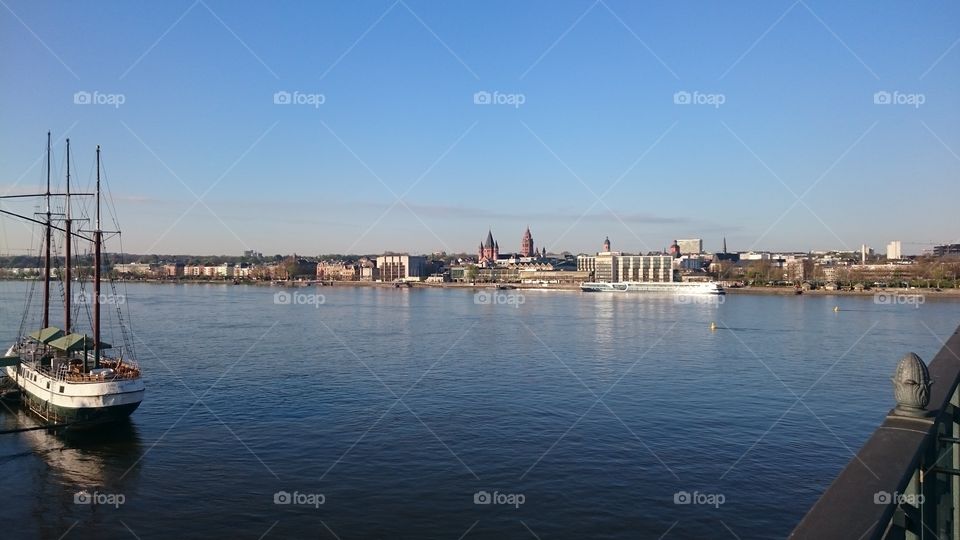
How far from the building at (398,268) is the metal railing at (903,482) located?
9649cm

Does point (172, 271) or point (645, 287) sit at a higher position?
point (172, 271)

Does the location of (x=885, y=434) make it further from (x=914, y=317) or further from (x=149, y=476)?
(x=914, y=317)

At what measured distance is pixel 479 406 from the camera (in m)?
12.6

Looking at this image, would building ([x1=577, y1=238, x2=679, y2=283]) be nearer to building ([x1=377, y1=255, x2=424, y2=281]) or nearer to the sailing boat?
building ([x1=377, y1=255, x2=424, y2=281])

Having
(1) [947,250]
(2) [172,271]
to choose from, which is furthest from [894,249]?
(2) [172,271]

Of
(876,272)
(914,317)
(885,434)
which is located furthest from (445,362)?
(876,272)

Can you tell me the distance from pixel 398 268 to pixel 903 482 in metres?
100.0

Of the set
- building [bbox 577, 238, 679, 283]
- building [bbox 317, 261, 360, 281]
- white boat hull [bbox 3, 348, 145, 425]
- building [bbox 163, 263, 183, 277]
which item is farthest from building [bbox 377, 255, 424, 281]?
A: white boat hull [bbox 3, 348, 145, 425]

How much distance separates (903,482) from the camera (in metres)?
1.69

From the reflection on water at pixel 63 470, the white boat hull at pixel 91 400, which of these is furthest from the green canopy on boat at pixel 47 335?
the white boat hull at pixel 91 400

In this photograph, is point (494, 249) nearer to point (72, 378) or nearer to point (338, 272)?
point (338, 272)

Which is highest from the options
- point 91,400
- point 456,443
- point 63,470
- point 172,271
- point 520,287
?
point 172,271

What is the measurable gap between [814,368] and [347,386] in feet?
37.3

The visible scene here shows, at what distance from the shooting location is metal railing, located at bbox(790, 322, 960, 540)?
1.48 m
